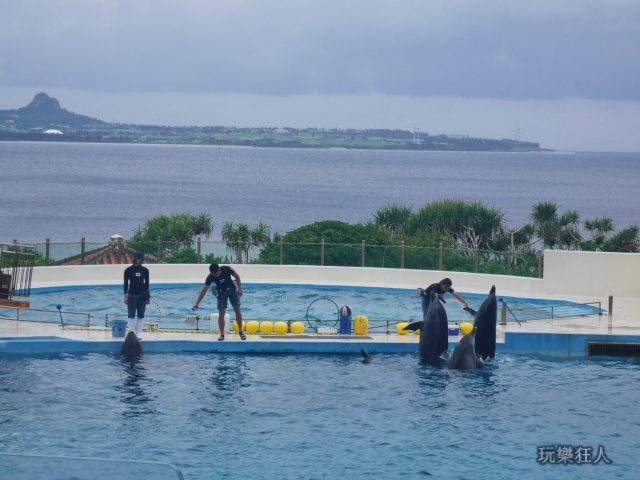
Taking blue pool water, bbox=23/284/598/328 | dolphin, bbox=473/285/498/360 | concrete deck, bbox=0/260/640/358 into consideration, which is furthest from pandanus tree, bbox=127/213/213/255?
dolphin, bbox=473/285/498/360

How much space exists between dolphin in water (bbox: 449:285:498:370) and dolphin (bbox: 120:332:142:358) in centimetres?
534

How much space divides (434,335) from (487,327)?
995 mm

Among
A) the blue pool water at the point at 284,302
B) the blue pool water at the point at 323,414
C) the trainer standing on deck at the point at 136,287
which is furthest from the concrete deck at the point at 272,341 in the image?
the blue pool water at the point at 284,302

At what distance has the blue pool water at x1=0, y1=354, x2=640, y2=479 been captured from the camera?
1305cm

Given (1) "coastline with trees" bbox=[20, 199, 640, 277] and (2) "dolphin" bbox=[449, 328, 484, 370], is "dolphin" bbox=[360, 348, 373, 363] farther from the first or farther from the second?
(1) "coastline with trees" bbox=[20, 199, 640, 277]

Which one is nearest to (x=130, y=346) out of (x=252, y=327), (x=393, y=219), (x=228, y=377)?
(x=228, y=377)

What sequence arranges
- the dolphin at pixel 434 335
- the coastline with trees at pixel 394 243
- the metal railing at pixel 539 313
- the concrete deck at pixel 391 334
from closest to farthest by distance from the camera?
1. the dolphin at pixel 434 335
2. the concrete deck at pixel 391 334
3. the metal railing at pixel 539 313
4. the coastline with trees at pixel 394 243

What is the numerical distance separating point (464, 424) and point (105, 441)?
4.89 metres

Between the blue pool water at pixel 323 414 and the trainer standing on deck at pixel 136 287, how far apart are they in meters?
0.89

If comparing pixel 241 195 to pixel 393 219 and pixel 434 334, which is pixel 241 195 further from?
pixel 434 334

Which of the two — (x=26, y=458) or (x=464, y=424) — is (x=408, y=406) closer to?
(x=464, y=424)

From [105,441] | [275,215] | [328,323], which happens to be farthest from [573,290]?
[275,215]

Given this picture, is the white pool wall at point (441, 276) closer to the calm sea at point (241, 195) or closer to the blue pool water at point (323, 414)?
the blue pool water at point (323, 414)

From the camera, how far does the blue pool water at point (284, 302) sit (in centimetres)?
2267
